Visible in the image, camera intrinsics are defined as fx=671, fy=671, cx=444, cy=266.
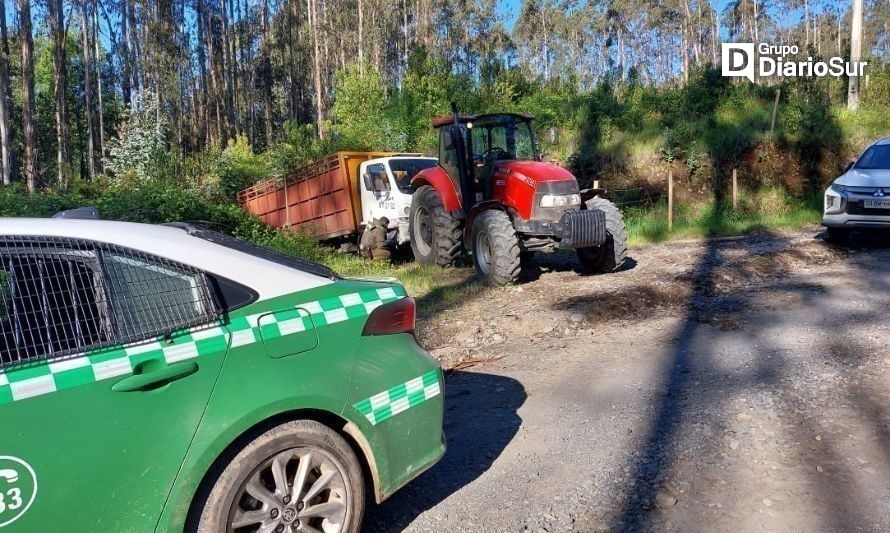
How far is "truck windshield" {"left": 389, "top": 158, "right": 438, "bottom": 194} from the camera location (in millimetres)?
12576

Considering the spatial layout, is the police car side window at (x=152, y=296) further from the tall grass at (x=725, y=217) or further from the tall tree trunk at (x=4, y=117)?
the tall tree trunk at (x=4, y=117)

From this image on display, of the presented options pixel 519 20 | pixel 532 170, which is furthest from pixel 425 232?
pixel 519 20

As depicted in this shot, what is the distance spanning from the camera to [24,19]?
29.3 metres

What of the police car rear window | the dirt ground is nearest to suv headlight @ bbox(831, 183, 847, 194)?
the dirt ground

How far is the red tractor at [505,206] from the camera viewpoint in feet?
29.3

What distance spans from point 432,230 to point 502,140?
5.98 feet

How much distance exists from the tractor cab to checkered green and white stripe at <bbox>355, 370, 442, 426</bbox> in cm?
679

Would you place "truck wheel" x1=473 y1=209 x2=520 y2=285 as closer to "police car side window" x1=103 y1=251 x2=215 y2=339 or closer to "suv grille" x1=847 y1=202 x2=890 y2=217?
"suv grille" x1=847 y1=202 x2=890 y2=217

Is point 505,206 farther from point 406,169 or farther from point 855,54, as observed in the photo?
point 855,54

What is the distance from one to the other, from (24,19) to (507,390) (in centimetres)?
3267

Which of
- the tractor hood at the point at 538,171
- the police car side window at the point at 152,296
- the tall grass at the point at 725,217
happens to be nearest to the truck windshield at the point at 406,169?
the tractor hood at the point at 538,171

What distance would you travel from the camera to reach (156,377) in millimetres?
2541

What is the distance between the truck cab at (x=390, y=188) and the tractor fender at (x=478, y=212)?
2.42m
